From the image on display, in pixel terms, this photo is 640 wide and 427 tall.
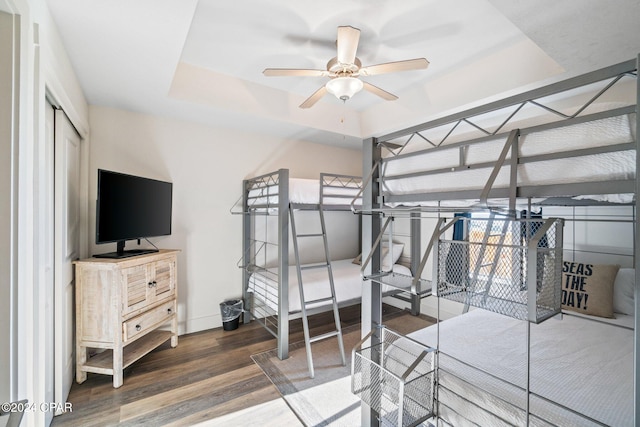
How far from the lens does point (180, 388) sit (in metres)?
2.23

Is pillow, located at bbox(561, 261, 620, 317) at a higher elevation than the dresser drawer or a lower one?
higher

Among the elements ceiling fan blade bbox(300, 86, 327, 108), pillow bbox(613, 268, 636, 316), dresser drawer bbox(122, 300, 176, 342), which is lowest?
dresser drawer bbox(122, 300, 176, 342)

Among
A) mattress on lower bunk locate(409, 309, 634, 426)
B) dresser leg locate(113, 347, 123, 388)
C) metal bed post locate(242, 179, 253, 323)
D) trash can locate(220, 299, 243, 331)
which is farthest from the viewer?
metal bed post locate(242, 179, 253, 323)

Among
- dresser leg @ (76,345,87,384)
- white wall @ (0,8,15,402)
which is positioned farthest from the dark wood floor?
white wall @ (0,8,15,402)

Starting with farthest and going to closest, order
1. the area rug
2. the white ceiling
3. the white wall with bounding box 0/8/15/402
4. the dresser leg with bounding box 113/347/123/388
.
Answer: the dresser leg with bounding box 113/347/123/388
the area rug
the white ceiling
the white wall with bounding box 0/8/15/402

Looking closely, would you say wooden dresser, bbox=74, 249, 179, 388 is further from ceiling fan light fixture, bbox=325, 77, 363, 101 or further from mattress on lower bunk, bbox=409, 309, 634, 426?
mattress on lower bunk, bbox=409, 309, 634, 426

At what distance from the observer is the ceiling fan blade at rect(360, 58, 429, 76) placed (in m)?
1.90

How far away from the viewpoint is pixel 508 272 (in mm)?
1130

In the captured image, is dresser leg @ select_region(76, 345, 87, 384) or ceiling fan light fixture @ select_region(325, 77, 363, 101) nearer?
ceiling fan light fixture @ select_region(325, 77, 363, 101)

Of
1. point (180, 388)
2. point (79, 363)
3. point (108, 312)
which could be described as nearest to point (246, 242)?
point (108, 312)

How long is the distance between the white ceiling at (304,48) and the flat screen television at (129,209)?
79 centimetres

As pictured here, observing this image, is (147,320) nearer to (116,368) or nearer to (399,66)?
(116,368)

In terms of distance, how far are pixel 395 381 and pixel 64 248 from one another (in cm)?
239

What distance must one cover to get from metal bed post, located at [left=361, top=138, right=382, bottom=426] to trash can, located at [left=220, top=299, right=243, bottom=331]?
2049 millimetres
